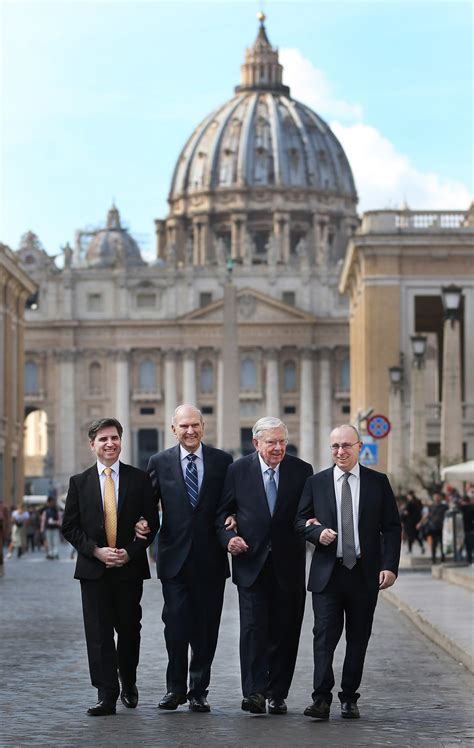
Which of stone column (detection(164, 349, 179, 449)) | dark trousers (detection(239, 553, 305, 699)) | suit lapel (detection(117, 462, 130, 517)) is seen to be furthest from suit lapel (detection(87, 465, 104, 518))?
stone column (detection(164, 349, 179, 449))

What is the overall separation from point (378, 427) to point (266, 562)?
845 inches

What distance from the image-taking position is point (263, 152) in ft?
496

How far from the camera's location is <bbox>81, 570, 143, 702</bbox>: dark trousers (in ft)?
35.3

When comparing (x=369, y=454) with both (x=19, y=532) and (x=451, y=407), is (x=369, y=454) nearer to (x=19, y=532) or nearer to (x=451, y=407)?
(x=451, y=407)

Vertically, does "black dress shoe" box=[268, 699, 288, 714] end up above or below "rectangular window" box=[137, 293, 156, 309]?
below

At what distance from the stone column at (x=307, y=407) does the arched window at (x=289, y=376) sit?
1088 millimetres

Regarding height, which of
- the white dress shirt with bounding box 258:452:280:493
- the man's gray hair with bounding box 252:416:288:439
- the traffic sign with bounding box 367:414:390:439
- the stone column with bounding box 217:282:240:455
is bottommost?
the white dress shirt with bounding box 258:452:280:493

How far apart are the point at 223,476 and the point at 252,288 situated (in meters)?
110

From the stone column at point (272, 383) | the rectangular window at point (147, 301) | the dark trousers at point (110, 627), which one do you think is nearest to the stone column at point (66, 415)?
the rectangular window at point (147, 301)

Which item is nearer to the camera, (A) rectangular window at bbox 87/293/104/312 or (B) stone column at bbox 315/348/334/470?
(B) stone column at bbox 315/348/334/470

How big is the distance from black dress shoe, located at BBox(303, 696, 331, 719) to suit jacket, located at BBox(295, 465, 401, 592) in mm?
605

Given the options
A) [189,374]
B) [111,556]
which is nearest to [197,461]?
[111,556]

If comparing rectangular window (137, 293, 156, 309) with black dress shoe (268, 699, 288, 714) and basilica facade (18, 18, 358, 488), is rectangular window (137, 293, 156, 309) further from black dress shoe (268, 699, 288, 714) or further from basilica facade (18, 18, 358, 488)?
black dress shoe (268, 699, 288, 714)

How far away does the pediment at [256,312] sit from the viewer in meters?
120
